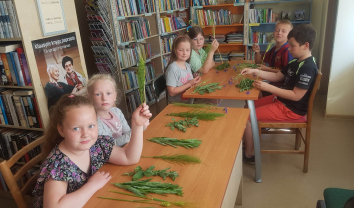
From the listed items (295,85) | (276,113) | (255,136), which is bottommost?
(255,136)

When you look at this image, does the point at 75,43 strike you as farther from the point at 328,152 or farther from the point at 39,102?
the point at 328,152

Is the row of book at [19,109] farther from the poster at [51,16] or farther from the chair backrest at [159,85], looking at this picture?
the chair backrest at [159,85]

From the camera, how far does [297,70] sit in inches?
95.5

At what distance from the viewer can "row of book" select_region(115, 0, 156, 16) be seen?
3.72 meters

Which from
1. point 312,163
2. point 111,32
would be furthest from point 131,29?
point 312,163

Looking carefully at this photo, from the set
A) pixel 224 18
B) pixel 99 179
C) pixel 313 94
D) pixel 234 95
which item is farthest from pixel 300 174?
pixel 224 18

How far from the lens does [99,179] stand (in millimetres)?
1293

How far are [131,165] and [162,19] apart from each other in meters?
3.71

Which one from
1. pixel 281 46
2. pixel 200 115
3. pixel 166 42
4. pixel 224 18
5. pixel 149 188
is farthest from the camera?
pixel 224 18

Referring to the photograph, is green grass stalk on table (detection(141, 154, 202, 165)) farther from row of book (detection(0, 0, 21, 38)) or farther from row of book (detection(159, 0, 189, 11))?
row of book (detection(159, 0, 189, 11))

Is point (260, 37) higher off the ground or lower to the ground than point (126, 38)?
lower

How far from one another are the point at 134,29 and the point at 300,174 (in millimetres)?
2901

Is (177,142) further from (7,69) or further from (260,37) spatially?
(260,37)

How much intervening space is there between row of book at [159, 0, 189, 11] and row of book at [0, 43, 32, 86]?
2.97 meters
